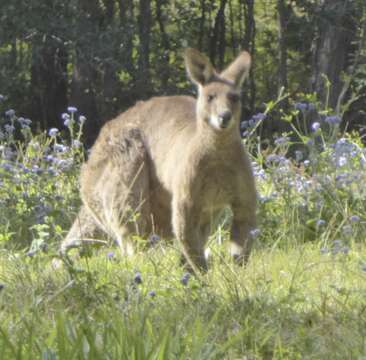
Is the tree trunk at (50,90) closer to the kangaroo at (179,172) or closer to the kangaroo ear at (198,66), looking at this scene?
the kangaroo at (179,172)

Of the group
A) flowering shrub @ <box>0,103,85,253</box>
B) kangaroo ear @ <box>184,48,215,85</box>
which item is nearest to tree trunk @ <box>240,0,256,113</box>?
flowering shrub @ <box>0,103,85,253</box>

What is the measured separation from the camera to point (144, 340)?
394 centimetres

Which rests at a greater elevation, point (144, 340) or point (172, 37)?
point (144, 340)

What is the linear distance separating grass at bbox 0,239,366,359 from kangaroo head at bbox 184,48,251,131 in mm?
1075

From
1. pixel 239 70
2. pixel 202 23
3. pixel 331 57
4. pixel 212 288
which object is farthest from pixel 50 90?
pixel 212 288

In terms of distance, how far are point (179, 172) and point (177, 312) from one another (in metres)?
2.15

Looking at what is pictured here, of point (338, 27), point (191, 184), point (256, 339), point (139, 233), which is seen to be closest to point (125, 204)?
point (139, 233)

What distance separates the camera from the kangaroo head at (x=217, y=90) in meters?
6.63

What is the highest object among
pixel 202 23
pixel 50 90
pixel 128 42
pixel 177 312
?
pixel 177 312

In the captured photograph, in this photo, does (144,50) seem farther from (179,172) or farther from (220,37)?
(179,172)

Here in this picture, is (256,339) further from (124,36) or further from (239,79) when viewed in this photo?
(124,36)

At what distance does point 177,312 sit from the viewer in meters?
4.67

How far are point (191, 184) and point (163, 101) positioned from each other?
46.4 inches

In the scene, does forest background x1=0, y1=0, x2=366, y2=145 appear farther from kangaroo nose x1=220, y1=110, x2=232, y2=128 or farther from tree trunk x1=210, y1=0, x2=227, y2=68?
kangaroo nose x1=220, y1=110, x2=232, y2=128
